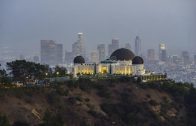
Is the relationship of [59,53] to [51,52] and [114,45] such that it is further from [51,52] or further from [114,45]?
[114,45]

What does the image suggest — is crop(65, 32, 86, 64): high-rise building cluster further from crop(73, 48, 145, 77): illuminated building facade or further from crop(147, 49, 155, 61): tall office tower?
crop(73, 48, 145, 77): illuminated building facade

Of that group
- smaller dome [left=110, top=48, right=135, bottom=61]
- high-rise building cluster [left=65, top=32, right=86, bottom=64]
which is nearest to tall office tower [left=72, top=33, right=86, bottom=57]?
high-rise building cluster [left=65, top=32, right=86, bottom=64]

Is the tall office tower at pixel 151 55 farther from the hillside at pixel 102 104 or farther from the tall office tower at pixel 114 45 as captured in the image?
the hillside at pixel 102 104

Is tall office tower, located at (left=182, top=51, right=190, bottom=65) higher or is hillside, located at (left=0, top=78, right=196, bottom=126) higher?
tall office tower, located at (left=182, top=51, right=190, bottom=65)

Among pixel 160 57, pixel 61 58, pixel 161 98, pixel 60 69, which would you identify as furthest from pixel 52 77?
pixel 160 57

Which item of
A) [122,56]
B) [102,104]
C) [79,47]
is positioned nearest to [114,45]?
[79,47]
